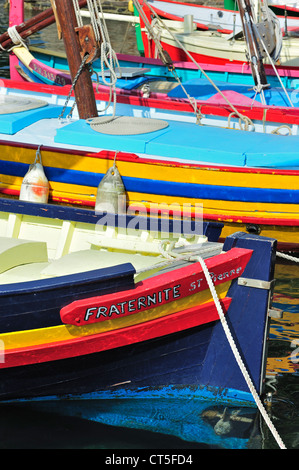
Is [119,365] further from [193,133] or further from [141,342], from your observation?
[193,133]

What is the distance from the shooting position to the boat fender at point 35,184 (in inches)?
353

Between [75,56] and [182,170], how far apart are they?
215 centimetres

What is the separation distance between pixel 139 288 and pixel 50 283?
0.72 meters

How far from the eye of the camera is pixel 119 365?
251 inches

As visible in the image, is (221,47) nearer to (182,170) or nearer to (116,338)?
(182,170)

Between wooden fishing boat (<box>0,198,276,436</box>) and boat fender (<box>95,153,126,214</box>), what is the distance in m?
1.79

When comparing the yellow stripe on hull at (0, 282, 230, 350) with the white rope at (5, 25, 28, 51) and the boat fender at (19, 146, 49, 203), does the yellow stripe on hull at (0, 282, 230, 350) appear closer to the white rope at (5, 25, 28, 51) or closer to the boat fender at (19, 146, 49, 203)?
the boat fender at (19, 146, 49, 203)

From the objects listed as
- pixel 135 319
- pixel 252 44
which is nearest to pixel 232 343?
pixel 135 319

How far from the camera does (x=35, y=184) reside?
353 inches

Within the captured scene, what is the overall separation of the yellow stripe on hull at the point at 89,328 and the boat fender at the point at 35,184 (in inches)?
129

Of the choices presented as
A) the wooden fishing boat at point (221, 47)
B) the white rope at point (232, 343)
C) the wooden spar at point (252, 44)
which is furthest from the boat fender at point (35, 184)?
the wooden fishing boat at point (221, 47)

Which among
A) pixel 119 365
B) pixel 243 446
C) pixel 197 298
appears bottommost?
pixel 243 446

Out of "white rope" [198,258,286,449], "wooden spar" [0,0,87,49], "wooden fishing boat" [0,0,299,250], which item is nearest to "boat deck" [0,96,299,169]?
"wooden fishing boat" [0,0,299,250]
